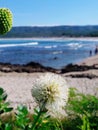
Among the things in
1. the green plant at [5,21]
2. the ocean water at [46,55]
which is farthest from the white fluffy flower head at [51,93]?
the ocean water at [46,55]

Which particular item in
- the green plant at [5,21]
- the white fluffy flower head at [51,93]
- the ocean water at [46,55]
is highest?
the green plant at [5,21]

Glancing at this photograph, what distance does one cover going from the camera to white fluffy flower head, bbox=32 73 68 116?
1.91 m

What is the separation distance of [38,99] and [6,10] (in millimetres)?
470

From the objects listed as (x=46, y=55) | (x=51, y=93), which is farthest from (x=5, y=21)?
(x=46, y=55)

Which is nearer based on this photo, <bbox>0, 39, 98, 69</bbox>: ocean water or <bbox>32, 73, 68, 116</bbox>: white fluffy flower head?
<bbox>32, 73, 68, 116</bbox>: white fluffy flower head

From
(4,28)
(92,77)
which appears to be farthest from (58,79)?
(92,77)

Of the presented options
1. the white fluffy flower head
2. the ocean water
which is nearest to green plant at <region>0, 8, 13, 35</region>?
the white fluffy flower head

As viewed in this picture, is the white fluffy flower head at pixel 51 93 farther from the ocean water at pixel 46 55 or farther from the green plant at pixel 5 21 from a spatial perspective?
the ocean water at pixel 46 55

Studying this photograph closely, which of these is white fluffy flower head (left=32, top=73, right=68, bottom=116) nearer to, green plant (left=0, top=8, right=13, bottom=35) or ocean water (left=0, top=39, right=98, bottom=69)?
green plant (left=0, top=8, right=13, bottom=35)

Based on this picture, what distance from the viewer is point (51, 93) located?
1936 mm

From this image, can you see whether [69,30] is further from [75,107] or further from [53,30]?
[75,107]

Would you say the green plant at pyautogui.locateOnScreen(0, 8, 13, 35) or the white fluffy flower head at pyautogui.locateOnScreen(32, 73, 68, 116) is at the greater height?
the green plant at pyautogui.locateOnScreen(0, 8, 13, 35)

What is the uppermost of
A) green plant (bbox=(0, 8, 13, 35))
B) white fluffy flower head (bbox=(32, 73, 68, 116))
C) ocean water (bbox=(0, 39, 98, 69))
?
green plant (bbox=(0, 8, 13, 35))

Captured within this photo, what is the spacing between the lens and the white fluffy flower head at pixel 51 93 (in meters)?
1.91
